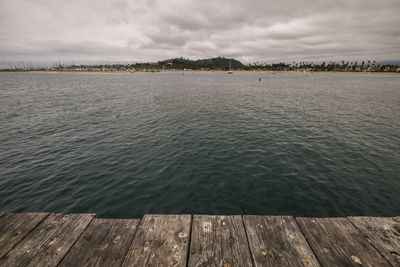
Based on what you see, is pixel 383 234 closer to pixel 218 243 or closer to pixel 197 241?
pixel 218 243

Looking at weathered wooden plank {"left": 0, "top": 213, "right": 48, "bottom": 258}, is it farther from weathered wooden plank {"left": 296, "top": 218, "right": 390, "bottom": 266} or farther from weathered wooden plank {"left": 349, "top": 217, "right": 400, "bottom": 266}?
weathered wooden plank {"left": 349, "top": 217, "right": 400, "bottom": 266}

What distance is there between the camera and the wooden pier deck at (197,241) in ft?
10.5

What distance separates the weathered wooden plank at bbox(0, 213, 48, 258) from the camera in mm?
3548

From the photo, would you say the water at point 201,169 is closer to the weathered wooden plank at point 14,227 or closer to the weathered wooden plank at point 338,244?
the weathered wooden plank at point 14,227

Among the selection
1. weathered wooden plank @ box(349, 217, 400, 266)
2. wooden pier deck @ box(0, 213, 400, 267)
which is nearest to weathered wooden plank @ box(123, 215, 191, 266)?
wooden pier deck @ box(0, 213, 400, 267)

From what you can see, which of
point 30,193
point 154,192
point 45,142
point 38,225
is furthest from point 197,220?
point 45,142

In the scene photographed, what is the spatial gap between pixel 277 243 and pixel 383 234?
8.45 feet

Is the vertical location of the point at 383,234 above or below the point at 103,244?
below

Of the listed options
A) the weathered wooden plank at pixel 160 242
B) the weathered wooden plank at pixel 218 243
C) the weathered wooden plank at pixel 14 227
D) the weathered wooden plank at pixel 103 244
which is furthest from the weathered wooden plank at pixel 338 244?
the weathered wooden plank at pixel 14 227

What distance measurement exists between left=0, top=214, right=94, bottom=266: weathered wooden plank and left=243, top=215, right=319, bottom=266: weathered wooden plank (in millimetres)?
3824

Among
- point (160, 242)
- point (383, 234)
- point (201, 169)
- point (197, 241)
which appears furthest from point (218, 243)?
point (201, 169)

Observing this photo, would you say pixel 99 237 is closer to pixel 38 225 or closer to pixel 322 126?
pixel 38 225

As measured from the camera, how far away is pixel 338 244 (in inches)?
140

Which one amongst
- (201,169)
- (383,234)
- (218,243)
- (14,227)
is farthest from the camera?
(201,169)
